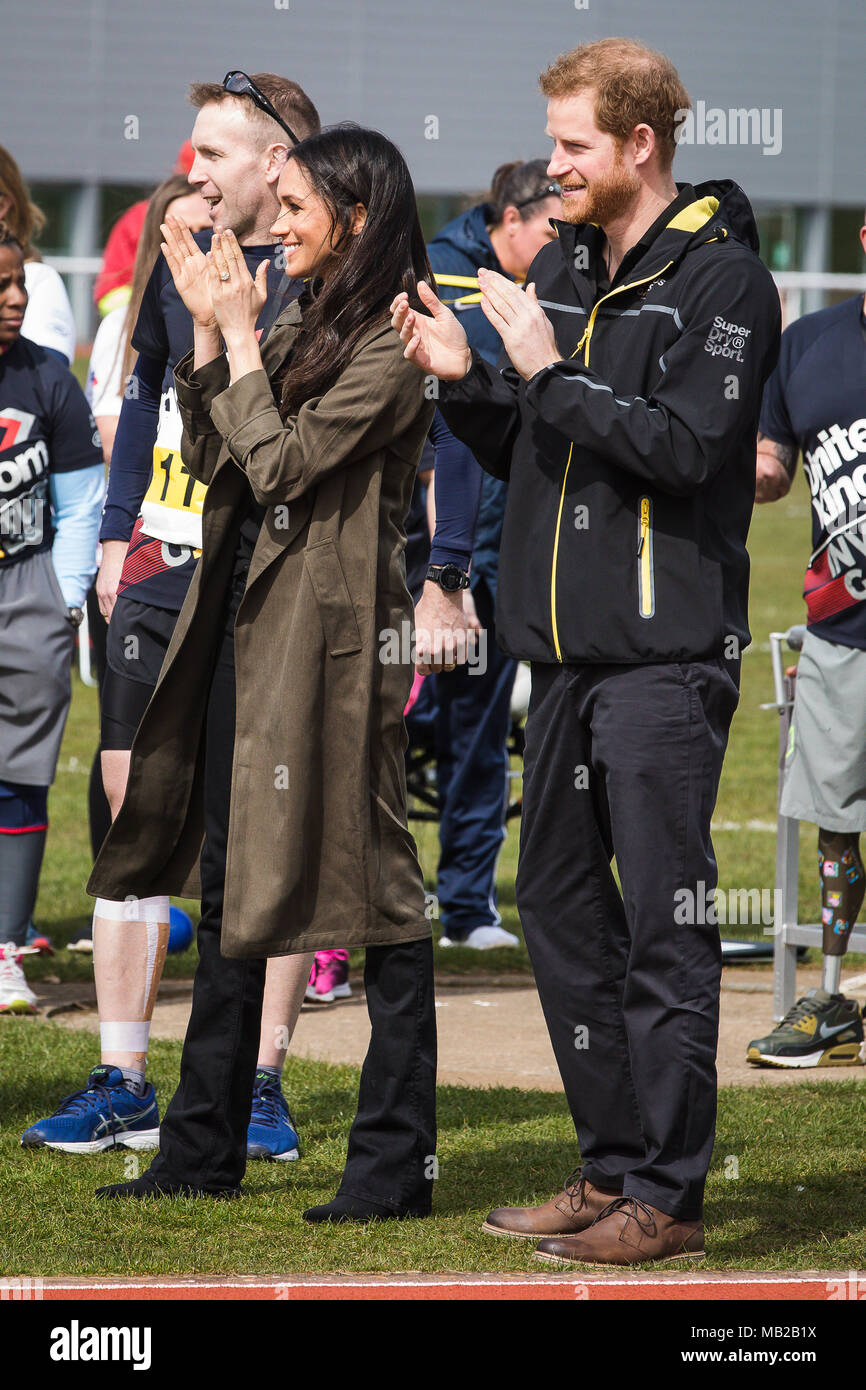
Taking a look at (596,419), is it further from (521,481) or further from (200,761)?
(200,761)

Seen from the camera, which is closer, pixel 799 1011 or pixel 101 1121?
pixel 101 1121

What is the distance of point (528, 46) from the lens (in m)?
44.7

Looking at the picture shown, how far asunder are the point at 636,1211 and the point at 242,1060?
94cm

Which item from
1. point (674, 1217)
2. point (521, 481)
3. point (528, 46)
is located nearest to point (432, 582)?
point (521, 481)

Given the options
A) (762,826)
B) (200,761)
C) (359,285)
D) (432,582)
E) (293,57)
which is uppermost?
(293,57)

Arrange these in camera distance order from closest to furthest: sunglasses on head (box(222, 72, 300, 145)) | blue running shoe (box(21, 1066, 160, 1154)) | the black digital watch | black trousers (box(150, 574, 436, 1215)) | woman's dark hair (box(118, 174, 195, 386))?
black trousers (box(150, 574, 436, 1215))
the black digital watch
sunglasses on head (box(222, 72, 300, 145))
blue running shoe (box(21, 1066, 160, 1154))
woman's dark hair (box(118, 174, 195, 386))

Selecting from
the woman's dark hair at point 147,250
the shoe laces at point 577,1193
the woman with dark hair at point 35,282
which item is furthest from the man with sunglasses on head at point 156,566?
the woman with dark hair at point 35,282

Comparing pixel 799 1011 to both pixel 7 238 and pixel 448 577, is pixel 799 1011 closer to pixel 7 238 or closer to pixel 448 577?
pixel 448 577

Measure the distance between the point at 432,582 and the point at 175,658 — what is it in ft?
2.10

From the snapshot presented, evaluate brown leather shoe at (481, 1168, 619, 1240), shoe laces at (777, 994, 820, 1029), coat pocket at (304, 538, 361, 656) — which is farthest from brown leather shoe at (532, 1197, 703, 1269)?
shoe laces at (777, 994, 820, 1029)

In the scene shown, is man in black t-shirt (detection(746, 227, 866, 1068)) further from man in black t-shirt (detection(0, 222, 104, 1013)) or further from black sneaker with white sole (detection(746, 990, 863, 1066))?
man in black t-shirt (detection(0, 222, 104, 1013))

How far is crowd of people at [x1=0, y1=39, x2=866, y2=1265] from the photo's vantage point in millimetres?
3676

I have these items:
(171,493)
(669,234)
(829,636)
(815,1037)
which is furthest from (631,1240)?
(829,636)

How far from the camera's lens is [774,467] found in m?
6.05
